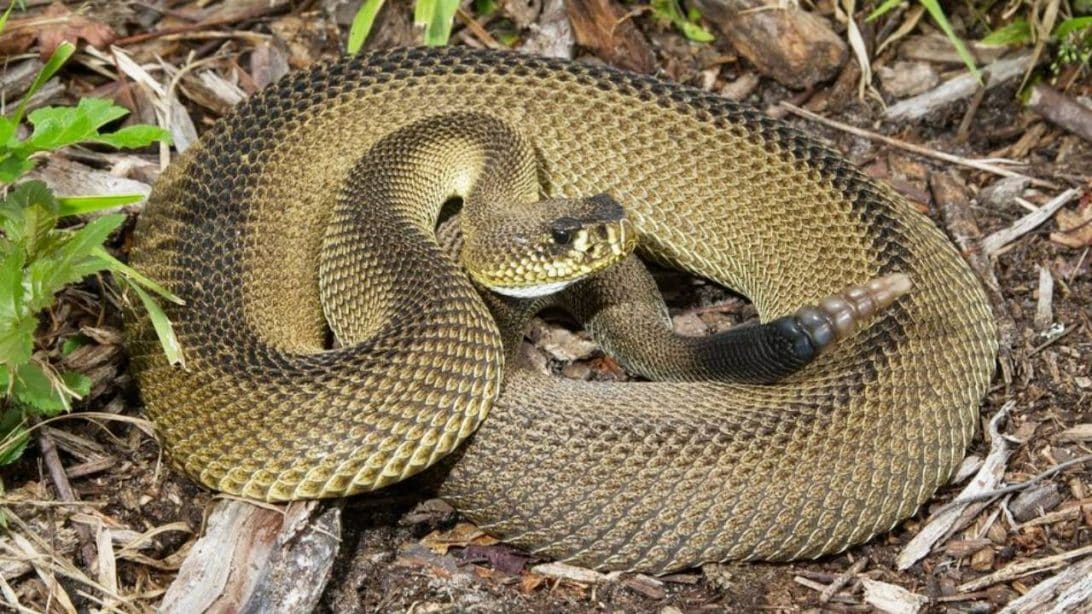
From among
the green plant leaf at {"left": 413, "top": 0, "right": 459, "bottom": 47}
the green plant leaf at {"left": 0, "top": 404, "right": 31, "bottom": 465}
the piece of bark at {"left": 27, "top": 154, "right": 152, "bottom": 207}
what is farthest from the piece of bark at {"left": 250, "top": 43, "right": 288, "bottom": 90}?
the green plant leaf at {"left": 0, "top": 404, "right": 31, "bottom": 465}

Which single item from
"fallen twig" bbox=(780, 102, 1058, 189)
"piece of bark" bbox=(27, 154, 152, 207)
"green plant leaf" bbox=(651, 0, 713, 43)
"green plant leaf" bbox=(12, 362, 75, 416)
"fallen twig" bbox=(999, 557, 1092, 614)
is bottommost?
"fallen twig" bbox=(999, 557, 1092, 614)

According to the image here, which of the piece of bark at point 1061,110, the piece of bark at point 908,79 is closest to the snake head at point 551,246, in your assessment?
the piece of bark at point 908,79

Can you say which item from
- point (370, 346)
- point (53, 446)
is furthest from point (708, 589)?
point (53, 446)

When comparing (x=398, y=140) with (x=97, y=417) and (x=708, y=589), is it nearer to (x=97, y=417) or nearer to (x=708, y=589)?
(x=97, y=417)

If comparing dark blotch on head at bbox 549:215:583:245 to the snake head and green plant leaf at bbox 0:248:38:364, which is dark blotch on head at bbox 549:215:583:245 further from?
green plant leaf at bbox 0:248:38:364

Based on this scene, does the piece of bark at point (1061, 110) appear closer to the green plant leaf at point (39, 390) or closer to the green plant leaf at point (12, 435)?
the green plant leaf at point (39, 390)

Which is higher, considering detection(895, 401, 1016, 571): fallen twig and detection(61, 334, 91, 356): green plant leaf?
detection(61, 334, 91, 356): green plant leaf
